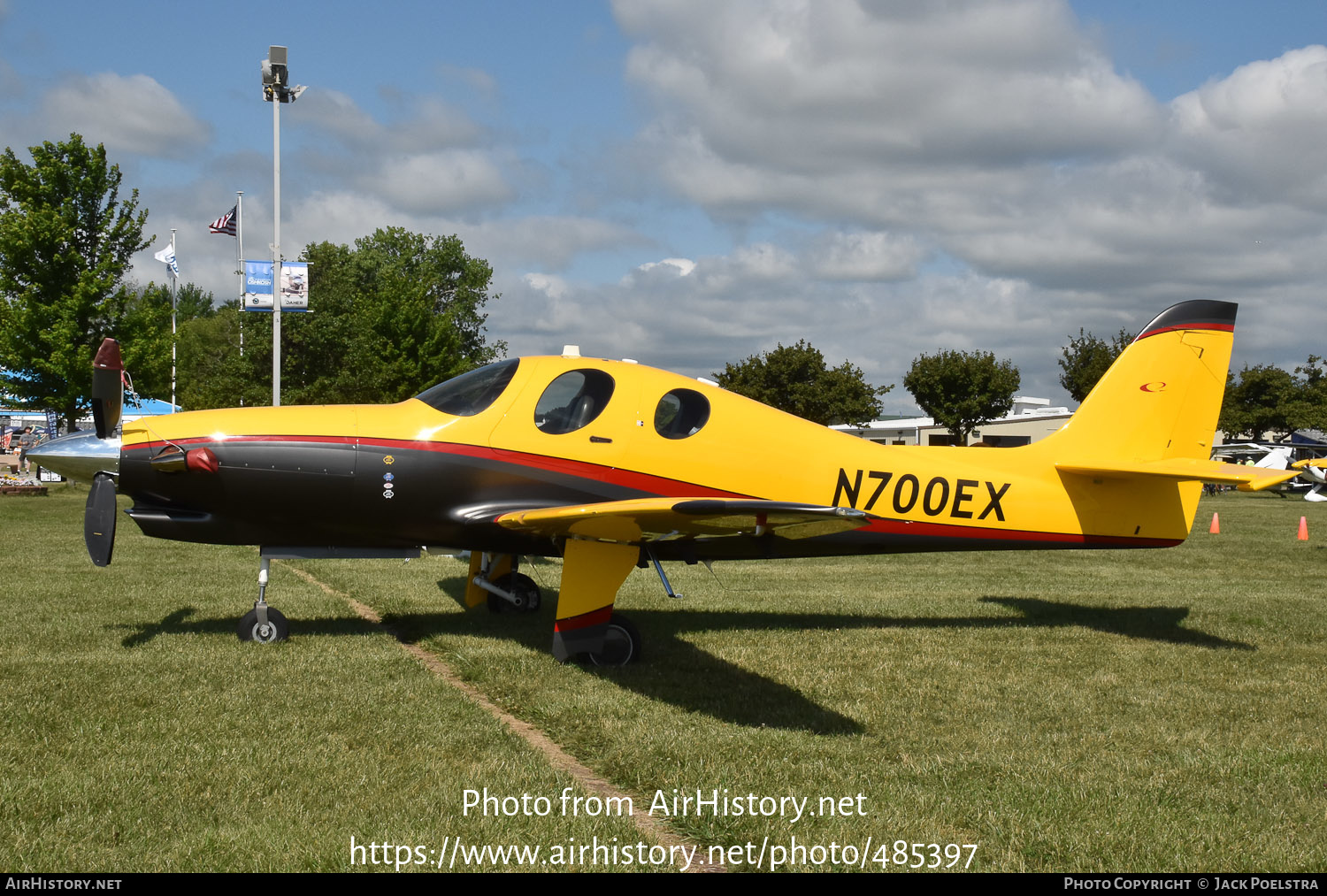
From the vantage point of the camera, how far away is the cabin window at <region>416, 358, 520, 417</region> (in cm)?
802

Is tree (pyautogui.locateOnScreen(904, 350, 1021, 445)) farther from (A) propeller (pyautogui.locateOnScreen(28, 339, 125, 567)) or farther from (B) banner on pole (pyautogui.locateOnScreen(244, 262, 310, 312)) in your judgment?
(A) propeller (pyautogui.locateOnScreen(28, 339, 125, 567))

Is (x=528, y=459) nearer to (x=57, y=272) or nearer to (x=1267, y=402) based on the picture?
(x=57, y=272)

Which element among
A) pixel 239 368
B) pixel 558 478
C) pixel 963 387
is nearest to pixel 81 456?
pixel 558 478

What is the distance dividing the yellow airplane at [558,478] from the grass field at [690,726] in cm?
91

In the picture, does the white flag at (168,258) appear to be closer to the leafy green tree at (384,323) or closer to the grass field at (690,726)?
the leafy green tree at (384,323)

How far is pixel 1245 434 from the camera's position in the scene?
67.0 meters

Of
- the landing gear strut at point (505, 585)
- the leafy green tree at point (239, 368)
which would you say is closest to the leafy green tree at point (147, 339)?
the leafy green tree at point (239, 368)

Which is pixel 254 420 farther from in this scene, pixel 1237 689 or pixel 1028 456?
pixel 1237 689

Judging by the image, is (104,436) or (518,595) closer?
(104,436)

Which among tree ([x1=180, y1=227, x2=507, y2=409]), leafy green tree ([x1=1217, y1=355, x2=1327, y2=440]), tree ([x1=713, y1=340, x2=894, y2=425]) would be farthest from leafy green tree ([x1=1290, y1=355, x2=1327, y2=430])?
tree ([x1=180, y1=227, x2=507, y2=409])

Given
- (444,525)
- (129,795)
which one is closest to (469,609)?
(444,525)

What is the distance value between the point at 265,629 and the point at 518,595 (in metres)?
2.78

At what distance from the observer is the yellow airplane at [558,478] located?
7566mm

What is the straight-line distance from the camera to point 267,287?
28.0 metres
